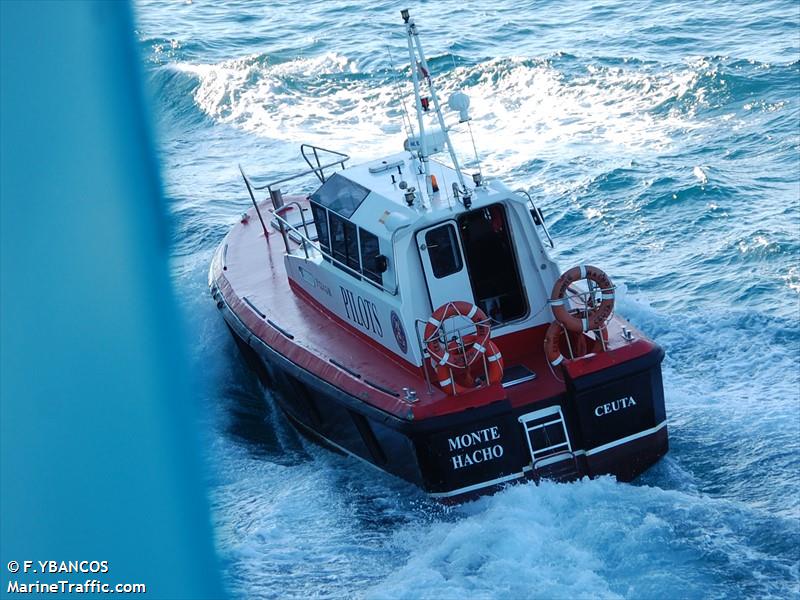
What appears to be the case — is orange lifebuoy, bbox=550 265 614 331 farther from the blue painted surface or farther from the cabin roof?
the blue painted surface

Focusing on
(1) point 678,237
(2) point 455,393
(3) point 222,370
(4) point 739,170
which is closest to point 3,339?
(2) point 455,393

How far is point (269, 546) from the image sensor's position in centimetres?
689

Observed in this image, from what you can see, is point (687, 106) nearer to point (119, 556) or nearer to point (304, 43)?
point (304, 43)

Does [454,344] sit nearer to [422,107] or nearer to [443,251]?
[443,251]

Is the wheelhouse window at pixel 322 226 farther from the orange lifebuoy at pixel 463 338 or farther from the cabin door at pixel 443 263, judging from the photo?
the orange lifebuoy at pixel 463 338

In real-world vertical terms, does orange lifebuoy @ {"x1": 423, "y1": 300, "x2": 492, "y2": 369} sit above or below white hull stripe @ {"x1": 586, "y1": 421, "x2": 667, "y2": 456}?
above

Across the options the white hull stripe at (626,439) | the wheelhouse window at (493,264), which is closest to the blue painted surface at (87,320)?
the white hull stripe at (626,439)

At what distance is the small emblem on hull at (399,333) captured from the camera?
279 inches

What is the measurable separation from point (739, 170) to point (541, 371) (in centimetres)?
651

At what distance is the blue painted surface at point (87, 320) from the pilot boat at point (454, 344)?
4.35 meters

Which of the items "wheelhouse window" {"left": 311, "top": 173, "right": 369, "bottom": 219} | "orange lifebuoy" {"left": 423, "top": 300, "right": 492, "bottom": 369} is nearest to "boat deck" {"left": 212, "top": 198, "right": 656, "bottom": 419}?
"orange lifebuoy" {"left": 423, "top": 300, "right": 492, "bottom": 369}

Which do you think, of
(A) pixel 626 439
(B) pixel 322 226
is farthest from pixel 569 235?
(A) pixel 626 439

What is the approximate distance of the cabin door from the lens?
7.10 metres

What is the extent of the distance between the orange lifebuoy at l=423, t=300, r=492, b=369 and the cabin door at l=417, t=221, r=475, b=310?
361 mm
